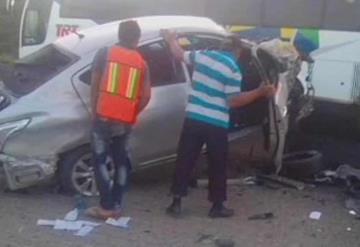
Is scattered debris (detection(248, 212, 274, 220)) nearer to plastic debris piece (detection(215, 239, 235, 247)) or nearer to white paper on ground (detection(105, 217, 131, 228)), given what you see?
plastic debris piece (detection(215, 239, 235, 247))

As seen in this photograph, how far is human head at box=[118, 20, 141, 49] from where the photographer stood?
23.3 feet

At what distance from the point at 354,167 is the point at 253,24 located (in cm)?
427

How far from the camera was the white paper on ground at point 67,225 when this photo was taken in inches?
279

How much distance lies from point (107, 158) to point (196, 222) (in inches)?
38.3

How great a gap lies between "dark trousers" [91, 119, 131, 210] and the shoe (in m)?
0.04

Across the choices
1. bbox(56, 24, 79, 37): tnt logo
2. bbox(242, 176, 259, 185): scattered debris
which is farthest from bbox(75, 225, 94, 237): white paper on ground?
bbox(56, 24, 79, 37): tnt logo

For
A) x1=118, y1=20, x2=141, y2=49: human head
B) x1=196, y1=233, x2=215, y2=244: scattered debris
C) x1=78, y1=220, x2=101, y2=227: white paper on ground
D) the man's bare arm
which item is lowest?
x1=78, y1=220, x2=101, y2=227: white paper on ground

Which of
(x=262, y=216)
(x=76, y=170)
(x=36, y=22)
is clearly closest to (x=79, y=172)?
(x=76, y=170)

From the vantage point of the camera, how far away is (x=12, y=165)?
768 cm

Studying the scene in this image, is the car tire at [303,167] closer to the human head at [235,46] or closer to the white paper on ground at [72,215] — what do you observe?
the human head at [235,46]

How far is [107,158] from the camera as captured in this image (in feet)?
24.5

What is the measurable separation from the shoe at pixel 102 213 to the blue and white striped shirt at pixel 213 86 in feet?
3.54

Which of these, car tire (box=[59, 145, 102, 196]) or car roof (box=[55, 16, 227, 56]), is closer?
car tire (box=[59, 145, 102, 196])

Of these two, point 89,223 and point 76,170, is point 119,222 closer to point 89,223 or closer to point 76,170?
point 89,223
